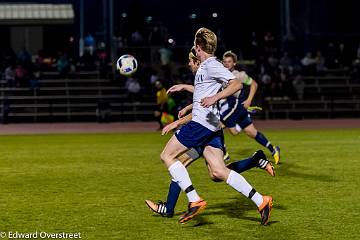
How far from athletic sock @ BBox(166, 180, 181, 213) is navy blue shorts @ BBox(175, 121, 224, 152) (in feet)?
2.12

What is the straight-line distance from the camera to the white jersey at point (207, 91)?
952cm

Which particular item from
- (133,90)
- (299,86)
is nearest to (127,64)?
(133,90)

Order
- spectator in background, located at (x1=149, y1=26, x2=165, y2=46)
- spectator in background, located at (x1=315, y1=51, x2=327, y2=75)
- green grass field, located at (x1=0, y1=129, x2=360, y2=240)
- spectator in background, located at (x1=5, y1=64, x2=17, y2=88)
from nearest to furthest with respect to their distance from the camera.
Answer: green grass field, located at (x1=0, y1=129, x2=360, y2=240)
spectator in background, located at (x1=5, y1=64, x2=17, y2=88)
spectator in background, located at (x1=315, y1=51, x2=327, y2=75)
spectator in background, located at (x1=149, y1=26, x2=165, y2=46)

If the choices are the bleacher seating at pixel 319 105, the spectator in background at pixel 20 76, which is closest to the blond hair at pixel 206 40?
the bleacher seating at pixel 319 105

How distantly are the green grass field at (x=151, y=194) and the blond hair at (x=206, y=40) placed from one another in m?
2.04

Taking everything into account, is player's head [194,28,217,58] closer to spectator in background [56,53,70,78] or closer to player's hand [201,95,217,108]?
player's hand [201,95,217,108]

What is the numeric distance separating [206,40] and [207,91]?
607 millimetres

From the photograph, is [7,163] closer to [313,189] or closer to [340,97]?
[313,189]

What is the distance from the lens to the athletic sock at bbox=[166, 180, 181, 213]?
10034mm

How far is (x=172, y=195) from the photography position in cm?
1009

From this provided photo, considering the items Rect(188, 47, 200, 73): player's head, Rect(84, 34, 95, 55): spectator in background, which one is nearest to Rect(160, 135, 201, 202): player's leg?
Result: Rect(188, 47, 200, 73): player's head

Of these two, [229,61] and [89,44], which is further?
[89,44]

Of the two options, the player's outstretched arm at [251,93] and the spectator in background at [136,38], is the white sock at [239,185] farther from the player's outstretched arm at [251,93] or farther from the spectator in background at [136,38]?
the spectator in background at [136,38]

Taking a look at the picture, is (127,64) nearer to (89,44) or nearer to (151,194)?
(151,194)
